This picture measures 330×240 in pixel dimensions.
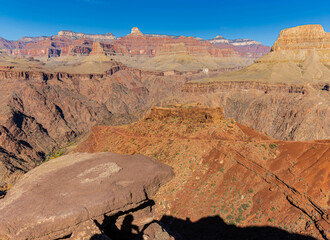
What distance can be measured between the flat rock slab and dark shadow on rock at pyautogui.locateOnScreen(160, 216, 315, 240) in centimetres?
442

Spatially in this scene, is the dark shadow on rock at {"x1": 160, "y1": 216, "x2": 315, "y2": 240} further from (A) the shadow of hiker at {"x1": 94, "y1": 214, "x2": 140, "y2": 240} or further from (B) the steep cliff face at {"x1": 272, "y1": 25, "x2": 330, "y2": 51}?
(B) the steep cliff face at {"x1": 272, "y1": 25, "x2": 330, "y2": 51}

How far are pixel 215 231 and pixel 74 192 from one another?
13.4 metres

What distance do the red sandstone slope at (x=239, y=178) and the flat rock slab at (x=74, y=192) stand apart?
9.85ft

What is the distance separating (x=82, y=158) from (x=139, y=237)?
14844 mm

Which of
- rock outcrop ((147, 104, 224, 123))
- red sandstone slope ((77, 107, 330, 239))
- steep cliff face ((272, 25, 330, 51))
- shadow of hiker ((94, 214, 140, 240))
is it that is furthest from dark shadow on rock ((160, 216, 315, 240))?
steep cliff face ((272, 25, 330, 51))

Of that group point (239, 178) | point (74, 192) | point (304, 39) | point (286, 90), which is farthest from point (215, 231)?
point (304, 39)

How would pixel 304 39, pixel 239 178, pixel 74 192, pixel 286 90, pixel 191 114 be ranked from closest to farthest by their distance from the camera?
pixel 74 192 < pixel 239 178 < pixel 191 114 < pixel 286 90 < pixel 304 39

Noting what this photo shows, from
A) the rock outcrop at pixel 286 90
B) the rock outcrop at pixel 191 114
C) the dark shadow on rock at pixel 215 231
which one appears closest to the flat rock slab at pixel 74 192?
the dark shadow on rock at pixel 215 231

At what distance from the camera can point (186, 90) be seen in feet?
383

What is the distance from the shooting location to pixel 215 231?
18.1 m

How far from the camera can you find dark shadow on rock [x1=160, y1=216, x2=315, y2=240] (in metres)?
15.9

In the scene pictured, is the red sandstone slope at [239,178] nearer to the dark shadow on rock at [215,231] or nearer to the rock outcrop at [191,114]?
the dark shadow on rock at [215,231]

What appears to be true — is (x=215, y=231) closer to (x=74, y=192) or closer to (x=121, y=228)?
(x=121, y=228)

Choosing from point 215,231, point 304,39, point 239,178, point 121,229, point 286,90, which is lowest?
point 215,231
